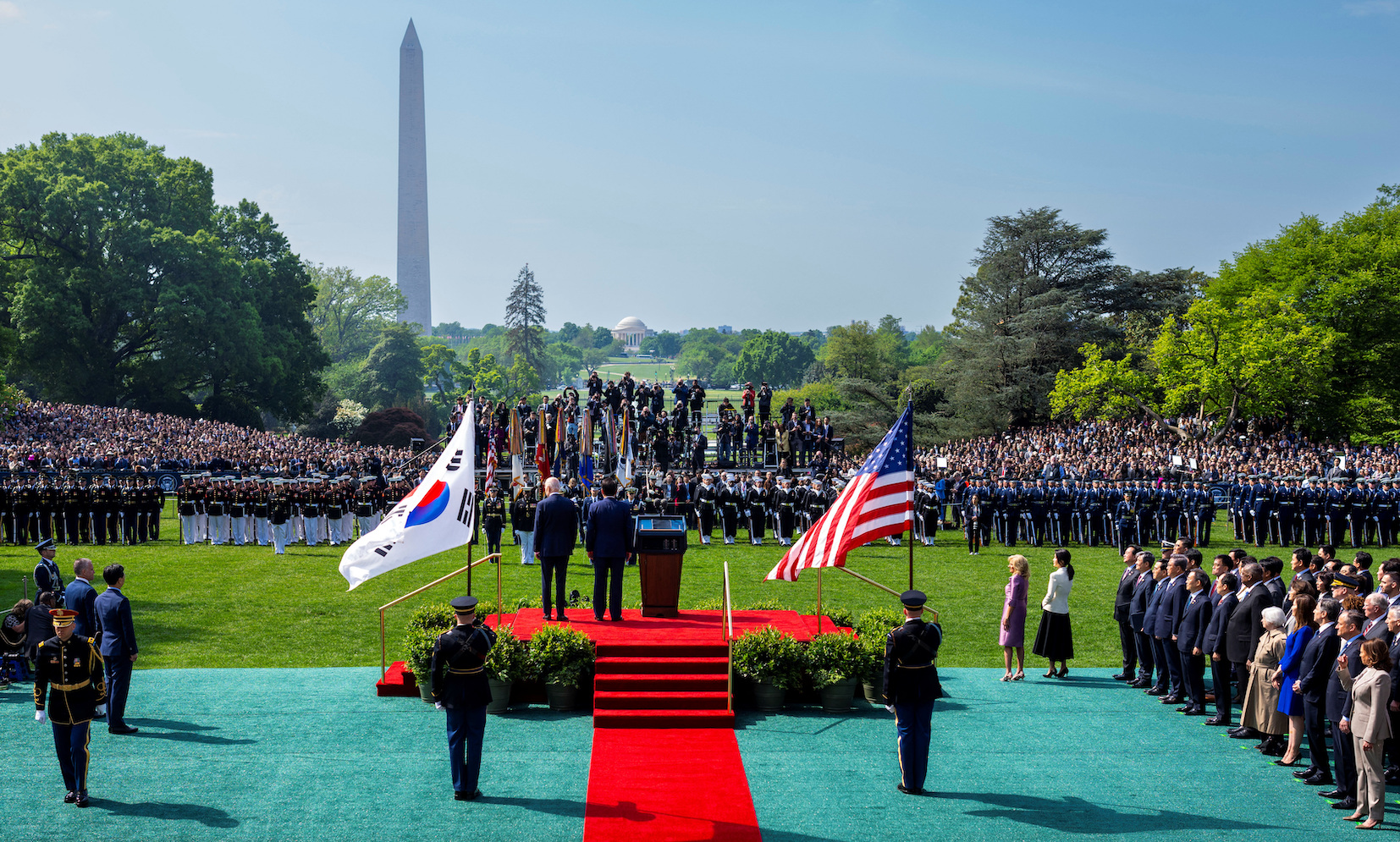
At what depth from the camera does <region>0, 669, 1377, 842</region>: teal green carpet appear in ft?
27.0

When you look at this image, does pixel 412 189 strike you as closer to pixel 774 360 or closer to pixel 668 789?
pixel 774 360

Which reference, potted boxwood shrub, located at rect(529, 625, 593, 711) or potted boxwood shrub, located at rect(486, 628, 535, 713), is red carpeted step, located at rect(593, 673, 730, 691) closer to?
potted boxwood shrub, located at rect(529, 625, 593, 711)

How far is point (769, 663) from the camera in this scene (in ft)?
37.9

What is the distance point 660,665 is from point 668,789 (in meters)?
2.64

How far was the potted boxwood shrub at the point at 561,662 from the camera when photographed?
11461 millimetres

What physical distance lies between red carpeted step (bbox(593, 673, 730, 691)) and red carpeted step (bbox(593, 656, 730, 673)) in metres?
0.06

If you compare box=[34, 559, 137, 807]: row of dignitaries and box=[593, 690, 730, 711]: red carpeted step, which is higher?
box=[34, 559, 137, 807]: row of dignitaries

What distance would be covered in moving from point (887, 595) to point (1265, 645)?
9.09m

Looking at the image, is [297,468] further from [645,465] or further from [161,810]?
[161,810]

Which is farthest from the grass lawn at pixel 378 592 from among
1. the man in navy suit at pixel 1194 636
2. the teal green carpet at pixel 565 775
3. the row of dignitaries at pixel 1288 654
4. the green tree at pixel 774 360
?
the green tree at pixel 774 360

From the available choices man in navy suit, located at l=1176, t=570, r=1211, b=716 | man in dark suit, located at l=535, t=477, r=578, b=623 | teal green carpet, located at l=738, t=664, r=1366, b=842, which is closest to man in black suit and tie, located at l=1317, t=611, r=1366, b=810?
teal green carpet, located at l=738, t=664, r=1366, b=842

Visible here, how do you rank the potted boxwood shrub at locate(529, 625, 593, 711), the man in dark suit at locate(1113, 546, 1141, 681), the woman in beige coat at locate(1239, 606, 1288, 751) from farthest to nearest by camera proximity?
the man in dark suit at locate(1113, 546, 1141, 681) → the potted boxwood shrub at locate(529, 625, 593, 711) → the woman in beige coat at locate(1239, 606, 1288, 751)

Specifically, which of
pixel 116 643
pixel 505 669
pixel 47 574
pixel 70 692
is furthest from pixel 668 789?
pixel 47 574

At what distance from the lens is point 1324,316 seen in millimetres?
44312
